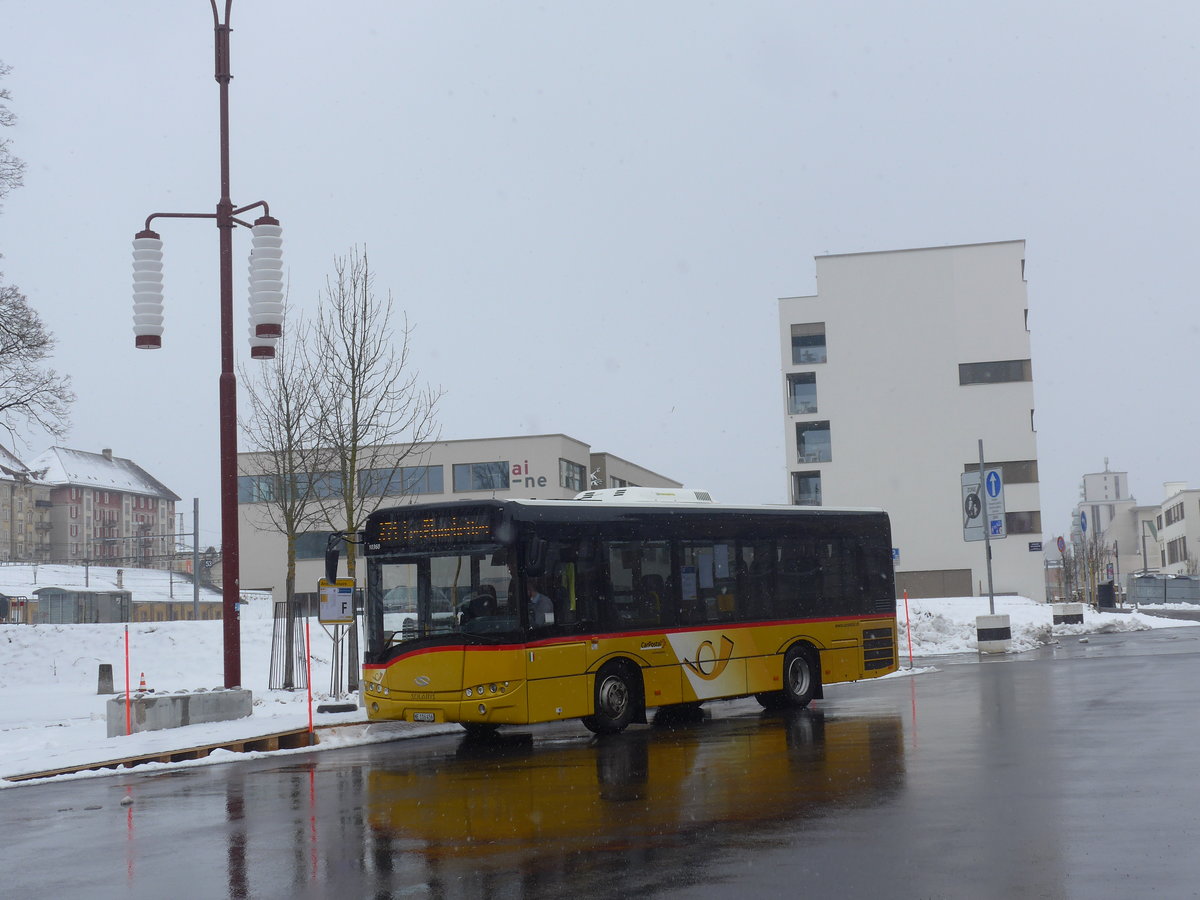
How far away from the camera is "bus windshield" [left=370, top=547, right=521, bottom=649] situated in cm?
1585

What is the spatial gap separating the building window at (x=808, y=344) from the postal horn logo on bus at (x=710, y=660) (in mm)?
53900

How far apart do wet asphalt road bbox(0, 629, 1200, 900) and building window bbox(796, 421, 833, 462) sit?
174 ft

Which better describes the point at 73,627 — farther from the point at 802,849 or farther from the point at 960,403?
the point at 960,403

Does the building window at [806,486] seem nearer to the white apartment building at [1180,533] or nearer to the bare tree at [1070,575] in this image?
the bare tree at [1070,575]

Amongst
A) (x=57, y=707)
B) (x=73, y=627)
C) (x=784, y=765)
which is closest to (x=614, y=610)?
(x=784, y=765)

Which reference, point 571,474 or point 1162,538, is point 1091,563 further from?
point 1162,538

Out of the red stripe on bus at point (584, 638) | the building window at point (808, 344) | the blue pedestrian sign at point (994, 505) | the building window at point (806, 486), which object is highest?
the building window at point (808, 344)

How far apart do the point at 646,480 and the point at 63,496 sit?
283ft

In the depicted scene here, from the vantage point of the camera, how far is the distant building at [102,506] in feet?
511

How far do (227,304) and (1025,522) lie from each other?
180ft

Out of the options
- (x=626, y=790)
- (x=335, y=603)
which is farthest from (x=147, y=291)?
(x=626, y=790)

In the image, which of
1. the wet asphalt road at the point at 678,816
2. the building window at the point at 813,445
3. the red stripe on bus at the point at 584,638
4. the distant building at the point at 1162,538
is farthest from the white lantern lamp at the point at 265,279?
the distant building at the point at 1162,538

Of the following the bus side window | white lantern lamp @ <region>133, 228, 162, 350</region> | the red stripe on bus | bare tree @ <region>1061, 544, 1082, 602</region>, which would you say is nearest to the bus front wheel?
the red stripe on bus

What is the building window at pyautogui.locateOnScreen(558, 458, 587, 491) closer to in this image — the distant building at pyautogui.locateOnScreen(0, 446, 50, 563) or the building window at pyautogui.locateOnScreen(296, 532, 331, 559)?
the building window at pyautogui.locateOnScreen(296, 532, 331, 559)
